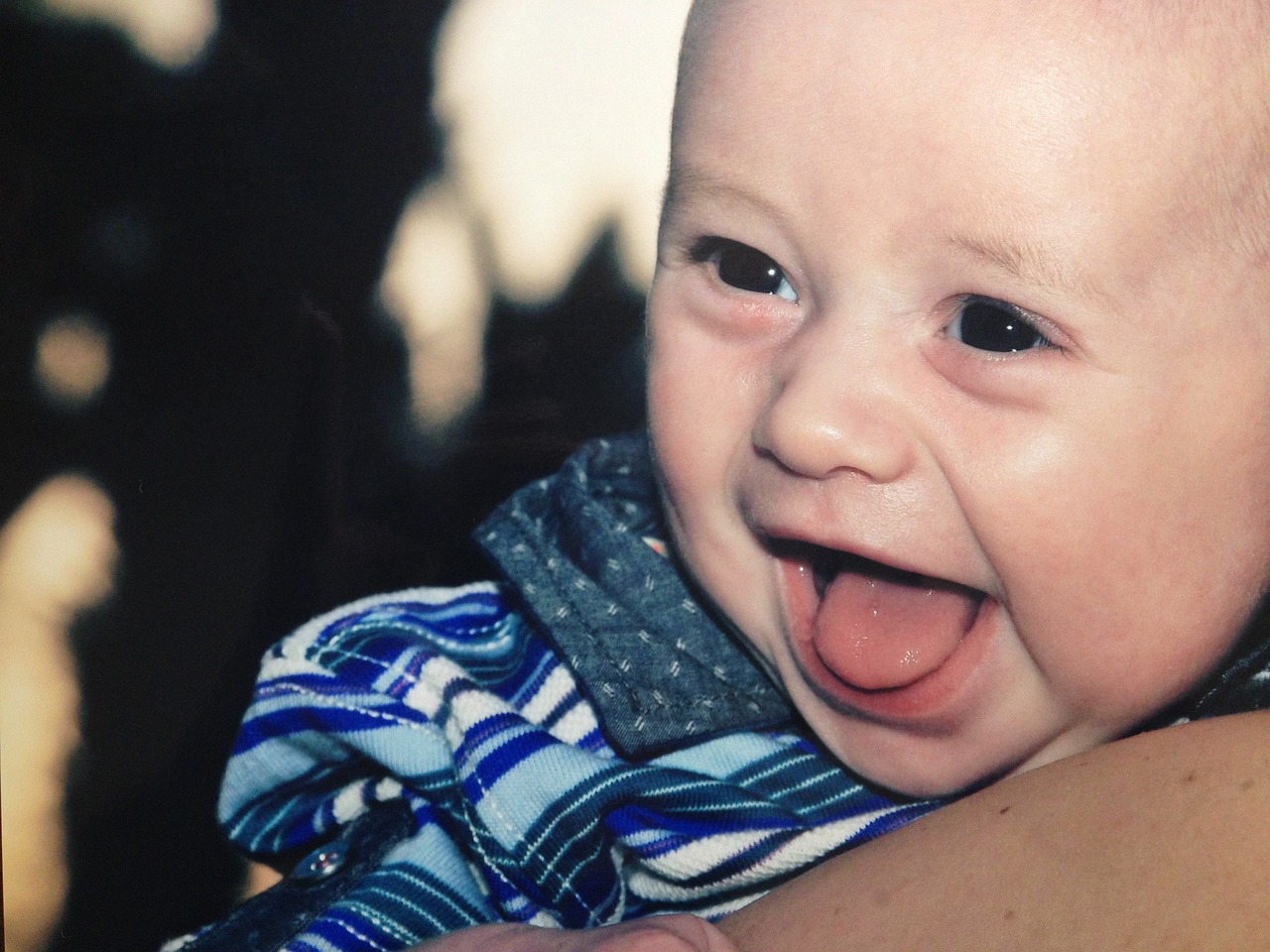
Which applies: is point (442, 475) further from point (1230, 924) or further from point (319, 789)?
point (1230, 924)

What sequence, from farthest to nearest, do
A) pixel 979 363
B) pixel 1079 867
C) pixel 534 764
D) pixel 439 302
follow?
1. pixel 439 302
2. pixel 534 764
3. pixel 979 363
4. pixel 1079 867

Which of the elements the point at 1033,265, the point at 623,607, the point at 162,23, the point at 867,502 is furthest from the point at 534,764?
the point at 162,23

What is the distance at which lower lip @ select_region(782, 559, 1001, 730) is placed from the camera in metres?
0.54

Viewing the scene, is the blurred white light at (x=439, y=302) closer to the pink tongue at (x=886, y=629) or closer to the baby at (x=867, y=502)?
the baby at (x=867, y=502)

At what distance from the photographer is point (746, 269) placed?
1.90 feet

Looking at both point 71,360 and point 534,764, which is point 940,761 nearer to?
point 534,764

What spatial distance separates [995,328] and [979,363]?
0.02 meters

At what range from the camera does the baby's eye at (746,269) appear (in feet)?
1.86

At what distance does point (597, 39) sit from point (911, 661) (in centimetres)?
47

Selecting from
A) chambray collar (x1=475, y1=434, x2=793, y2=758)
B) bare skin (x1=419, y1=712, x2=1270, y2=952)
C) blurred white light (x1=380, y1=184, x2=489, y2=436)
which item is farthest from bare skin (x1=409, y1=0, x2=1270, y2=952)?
blurred white light (x1=380, y1=184, x2=489, y2=436)

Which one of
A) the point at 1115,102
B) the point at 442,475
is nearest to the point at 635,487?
the point at 442,475

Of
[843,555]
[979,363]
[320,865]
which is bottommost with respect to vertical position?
[320,865]

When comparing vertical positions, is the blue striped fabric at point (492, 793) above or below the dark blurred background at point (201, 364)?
below

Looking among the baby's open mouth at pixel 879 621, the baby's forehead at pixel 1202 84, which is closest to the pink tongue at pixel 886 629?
the baby's open mouth at pixel 879 621
